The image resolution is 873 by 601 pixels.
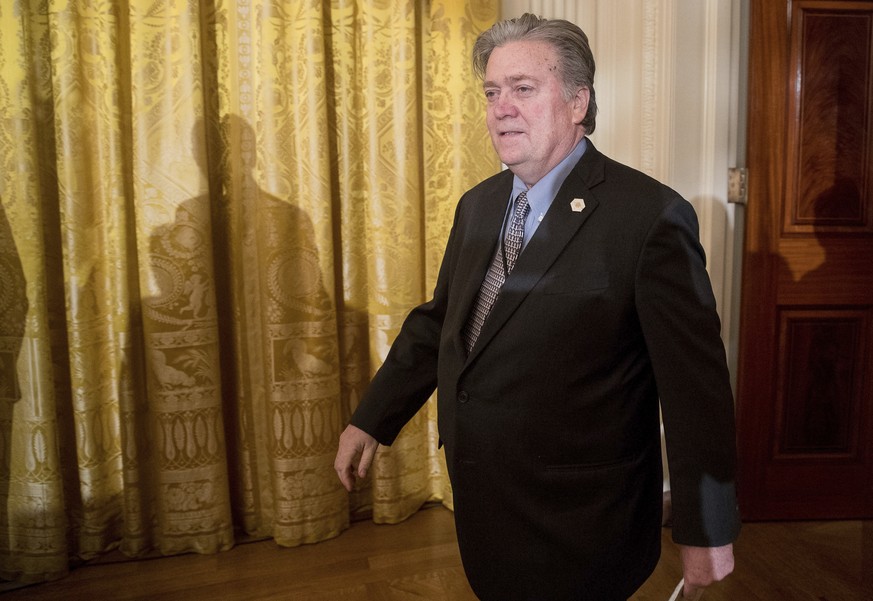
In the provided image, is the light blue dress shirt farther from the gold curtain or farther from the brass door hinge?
the brass door hinge

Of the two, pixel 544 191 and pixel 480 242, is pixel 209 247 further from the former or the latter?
pixel 544 191

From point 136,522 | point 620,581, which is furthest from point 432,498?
point 620,581

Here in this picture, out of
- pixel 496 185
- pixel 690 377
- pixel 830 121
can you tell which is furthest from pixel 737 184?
pixel 690 377

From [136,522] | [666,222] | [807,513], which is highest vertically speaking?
[666,222]

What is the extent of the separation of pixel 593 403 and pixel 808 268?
1.83 meters

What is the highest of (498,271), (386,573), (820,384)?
(498,271)

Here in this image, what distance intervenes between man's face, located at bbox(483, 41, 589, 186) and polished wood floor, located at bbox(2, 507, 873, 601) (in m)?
1.43

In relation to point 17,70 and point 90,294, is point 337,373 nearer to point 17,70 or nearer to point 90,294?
point 90,294

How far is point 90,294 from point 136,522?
2.59ft

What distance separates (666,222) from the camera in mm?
980

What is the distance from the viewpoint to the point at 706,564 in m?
0.96

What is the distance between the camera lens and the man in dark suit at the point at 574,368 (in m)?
0.97

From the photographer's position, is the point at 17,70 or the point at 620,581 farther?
the point at 17,70

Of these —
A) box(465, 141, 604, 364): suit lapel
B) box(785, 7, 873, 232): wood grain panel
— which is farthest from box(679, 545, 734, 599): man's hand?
box(785, 7, 873, 232): wood grain panel
